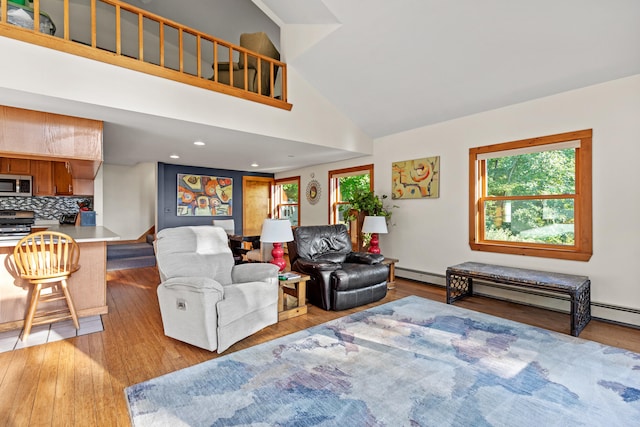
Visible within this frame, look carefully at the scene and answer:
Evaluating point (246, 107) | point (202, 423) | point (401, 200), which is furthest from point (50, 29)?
point (401, 200)

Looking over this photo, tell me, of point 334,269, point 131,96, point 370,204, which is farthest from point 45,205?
point 370,204

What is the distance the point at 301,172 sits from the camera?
7.36 meters

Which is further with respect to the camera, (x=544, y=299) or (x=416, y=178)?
(x=416, y=178)

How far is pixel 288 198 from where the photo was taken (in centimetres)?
807

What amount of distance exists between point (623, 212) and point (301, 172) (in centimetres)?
567

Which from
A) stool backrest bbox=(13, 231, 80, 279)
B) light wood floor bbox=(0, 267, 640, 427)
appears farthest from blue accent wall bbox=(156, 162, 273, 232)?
stool backrest bbox=(13, 231, 80, 279)

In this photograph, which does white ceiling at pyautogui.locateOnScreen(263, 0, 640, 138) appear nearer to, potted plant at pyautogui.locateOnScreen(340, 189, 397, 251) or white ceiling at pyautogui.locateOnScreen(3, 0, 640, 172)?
white ceiling at pyautogui.locateOnScreen(3, 0, 640, 172)

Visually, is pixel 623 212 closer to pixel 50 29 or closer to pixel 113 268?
pixel 50 29

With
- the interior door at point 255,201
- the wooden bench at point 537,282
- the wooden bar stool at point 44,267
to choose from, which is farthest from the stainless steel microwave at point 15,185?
the wooden bench at point 537,282

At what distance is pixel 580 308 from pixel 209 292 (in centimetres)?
343

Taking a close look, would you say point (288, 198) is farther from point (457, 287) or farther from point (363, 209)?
point (457, 287)

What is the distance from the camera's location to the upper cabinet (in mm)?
2867

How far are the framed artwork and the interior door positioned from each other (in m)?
1.63

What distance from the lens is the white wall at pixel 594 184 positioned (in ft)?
9.84
